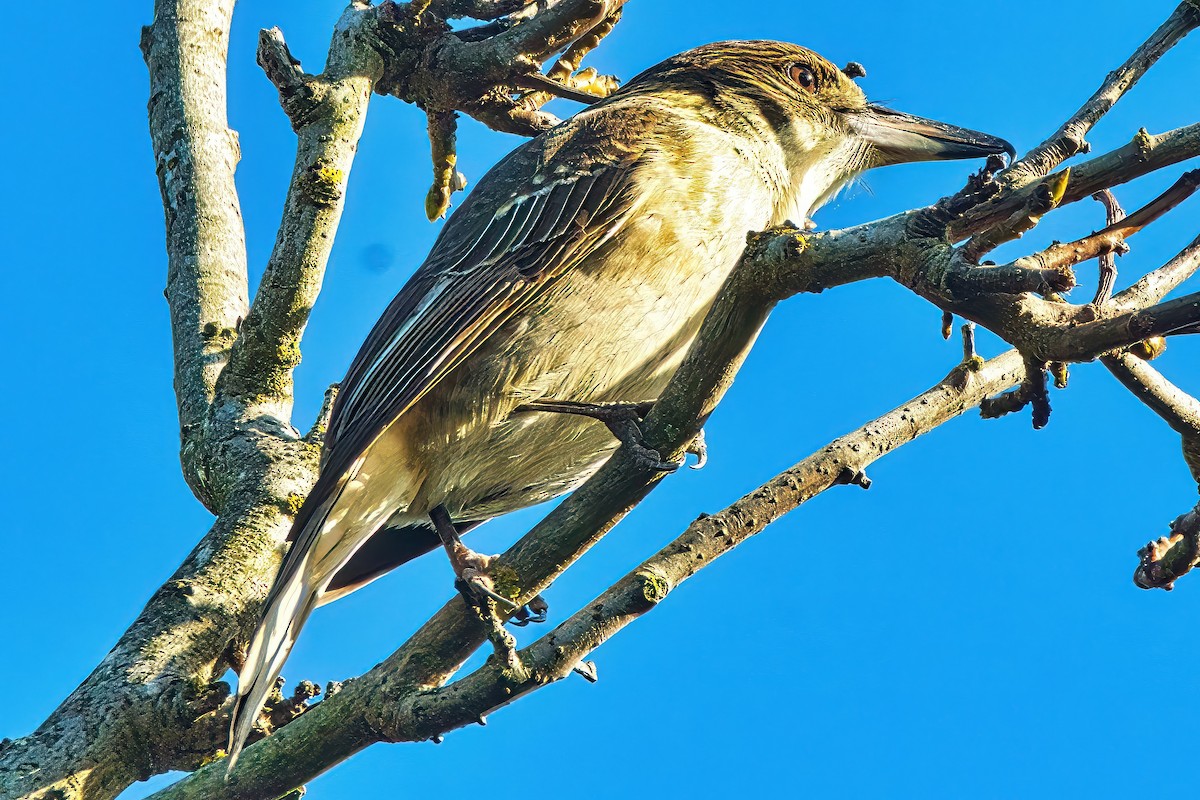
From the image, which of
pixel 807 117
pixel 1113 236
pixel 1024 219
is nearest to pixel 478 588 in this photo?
pixel 1024 219

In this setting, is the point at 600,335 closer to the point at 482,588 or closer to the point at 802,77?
the point at 482,588

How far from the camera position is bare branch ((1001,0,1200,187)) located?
289 cm

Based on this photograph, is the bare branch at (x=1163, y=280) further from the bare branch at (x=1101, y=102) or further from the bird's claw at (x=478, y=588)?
the bird's claw at (x=478, y=588)

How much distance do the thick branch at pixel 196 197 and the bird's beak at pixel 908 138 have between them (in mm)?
2880

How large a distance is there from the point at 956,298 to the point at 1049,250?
0.22 metres

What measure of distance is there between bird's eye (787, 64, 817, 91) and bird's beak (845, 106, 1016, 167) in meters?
0.22

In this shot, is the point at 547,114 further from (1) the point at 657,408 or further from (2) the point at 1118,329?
(2) the point at 1118,329

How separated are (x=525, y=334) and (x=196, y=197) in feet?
6.83

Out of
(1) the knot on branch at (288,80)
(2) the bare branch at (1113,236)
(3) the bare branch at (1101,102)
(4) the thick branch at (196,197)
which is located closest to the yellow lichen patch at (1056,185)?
(2) the bare branch at (1113,236)

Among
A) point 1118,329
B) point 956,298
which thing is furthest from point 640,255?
point 1118,329

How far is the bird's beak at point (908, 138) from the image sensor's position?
512 cm

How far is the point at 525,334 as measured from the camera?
13.0 ft

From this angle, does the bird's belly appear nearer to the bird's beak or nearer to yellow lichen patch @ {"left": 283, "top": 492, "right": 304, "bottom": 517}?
yellow lichen patch @ {"left": 283, "top": 492, "right": 304, "bottom": 517}

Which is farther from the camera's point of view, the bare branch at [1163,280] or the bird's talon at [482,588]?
the bird's talon at [482,588]
